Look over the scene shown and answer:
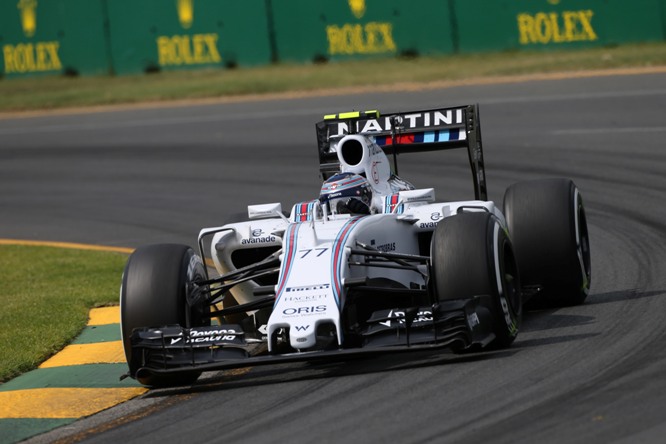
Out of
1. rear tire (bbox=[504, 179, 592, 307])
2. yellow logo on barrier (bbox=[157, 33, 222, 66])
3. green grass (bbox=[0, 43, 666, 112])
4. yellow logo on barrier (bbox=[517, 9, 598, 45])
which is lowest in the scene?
rear tire (bbox=[504, 179, 592, 307])

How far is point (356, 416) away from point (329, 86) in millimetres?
18116

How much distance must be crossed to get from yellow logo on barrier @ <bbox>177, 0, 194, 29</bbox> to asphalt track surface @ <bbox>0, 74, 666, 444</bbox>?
3.45 meters

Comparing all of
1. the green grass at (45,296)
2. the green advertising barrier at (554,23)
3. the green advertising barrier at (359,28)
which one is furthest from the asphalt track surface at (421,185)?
the green advertising barrier at (359,28)

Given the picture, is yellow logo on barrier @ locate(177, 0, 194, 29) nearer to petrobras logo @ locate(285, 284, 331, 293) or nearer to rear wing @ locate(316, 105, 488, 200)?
rear wing @ locate(316, 105, 488, 200)

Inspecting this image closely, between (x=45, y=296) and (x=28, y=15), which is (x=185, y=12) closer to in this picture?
(x=28, y=15)

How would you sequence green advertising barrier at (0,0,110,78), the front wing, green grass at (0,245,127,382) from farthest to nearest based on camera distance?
green advertising barrier at (0,0,110,78) → green grass at (0,245,127,382) → the front wing

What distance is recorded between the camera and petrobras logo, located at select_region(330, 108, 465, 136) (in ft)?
36.0

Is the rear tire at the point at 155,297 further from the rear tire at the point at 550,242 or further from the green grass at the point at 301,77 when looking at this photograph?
the green grass at the point at 301,77

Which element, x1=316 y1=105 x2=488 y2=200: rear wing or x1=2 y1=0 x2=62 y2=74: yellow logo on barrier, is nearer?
x1=316 y1=105 x2=488 y2=200: rear wing

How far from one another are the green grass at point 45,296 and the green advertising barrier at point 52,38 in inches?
561

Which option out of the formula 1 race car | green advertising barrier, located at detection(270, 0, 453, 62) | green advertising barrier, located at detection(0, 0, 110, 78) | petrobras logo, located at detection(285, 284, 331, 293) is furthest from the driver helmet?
green advertising barrier, located at detection(0, 0, 110, 78)

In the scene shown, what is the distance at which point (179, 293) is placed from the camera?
28.1 ft

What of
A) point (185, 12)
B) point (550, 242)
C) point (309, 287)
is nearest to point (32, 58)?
point (185, 12)

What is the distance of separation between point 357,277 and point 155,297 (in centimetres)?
137
